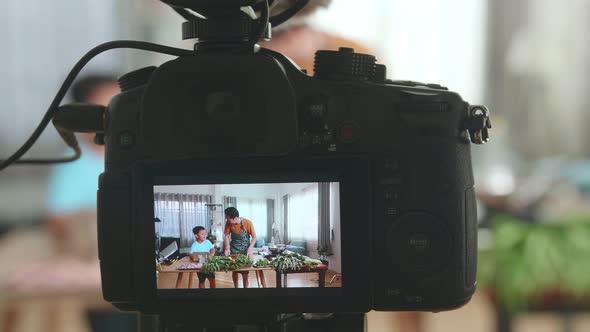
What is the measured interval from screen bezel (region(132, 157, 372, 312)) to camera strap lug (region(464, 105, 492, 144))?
104mm

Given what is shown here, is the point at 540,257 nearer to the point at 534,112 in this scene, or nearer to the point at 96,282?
the point at 534,112

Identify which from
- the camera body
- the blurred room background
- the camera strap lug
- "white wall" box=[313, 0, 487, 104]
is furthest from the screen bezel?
"white wall" box=[313, 0, 487, 104]

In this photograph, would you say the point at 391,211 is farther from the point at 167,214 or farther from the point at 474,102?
the point at 474,102

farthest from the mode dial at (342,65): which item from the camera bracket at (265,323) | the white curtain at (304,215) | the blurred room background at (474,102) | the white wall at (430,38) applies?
the white wall at (430,38)

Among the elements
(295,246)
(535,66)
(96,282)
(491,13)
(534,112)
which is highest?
(491,13)

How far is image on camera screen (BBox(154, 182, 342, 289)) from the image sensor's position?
55 centimetres

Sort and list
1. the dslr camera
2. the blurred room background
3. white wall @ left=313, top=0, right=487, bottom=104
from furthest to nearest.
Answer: white wall @ left=313, top=0, right=487, bottom=104, the blurred room background, the dslr camera

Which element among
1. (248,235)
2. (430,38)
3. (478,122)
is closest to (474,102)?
(430,38)

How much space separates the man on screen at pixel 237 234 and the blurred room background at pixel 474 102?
0.90 metres

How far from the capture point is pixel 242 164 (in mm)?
547

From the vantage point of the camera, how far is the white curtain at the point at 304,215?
543mm

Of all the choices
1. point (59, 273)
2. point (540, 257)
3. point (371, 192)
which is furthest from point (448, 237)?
point (59, 273)

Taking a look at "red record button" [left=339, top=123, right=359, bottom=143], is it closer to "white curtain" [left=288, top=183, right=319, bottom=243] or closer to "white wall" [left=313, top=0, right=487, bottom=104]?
"white curtain" [left=288, top=183, right=319, bottom=243]

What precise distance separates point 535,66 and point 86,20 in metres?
1.34
